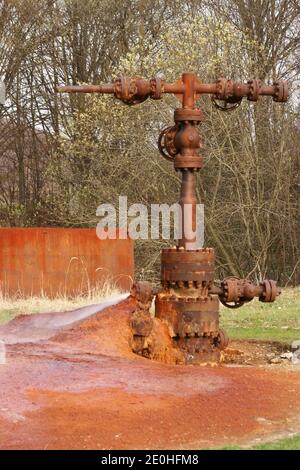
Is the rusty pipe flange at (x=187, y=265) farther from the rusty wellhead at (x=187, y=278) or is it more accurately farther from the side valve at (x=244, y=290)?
the side valve at (x=244, y=290)

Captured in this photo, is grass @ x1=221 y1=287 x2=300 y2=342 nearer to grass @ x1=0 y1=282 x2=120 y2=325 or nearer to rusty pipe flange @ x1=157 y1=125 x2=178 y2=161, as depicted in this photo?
grass @ x1=0 y1=282 x2=120 y2=325

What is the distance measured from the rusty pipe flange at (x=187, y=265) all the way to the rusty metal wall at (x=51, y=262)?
1001 centimetres

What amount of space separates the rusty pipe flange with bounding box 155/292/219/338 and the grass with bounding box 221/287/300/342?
264 cm

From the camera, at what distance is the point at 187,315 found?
797 centimetres

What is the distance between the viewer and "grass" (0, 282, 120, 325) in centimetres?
1442

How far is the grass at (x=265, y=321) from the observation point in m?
11.0

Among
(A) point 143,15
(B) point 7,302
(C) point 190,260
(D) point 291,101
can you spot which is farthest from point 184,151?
(A) point 143,15

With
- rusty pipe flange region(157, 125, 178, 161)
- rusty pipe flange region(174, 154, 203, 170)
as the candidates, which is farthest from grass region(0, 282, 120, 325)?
rusty pipe flange region(174, 154, 203, 170)

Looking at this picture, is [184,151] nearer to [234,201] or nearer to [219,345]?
[219,345]

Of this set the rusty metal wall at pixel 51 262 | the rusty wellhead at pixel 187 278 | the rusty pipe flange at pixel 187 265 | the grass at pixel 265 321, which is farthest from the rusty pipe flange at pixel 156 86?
the rusty metal wall at pixel 51 262

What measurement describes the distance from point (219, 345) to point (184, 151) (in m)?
1.79

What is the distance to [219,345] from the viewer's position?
8.23 m

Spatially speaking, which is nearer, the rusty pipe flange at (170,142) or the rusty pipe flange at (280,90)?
the rusty pipe flange at (170,142)

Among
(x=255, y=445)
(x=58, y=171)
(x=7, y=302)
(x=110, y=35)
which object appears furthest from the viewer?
(x=110, y=35)
